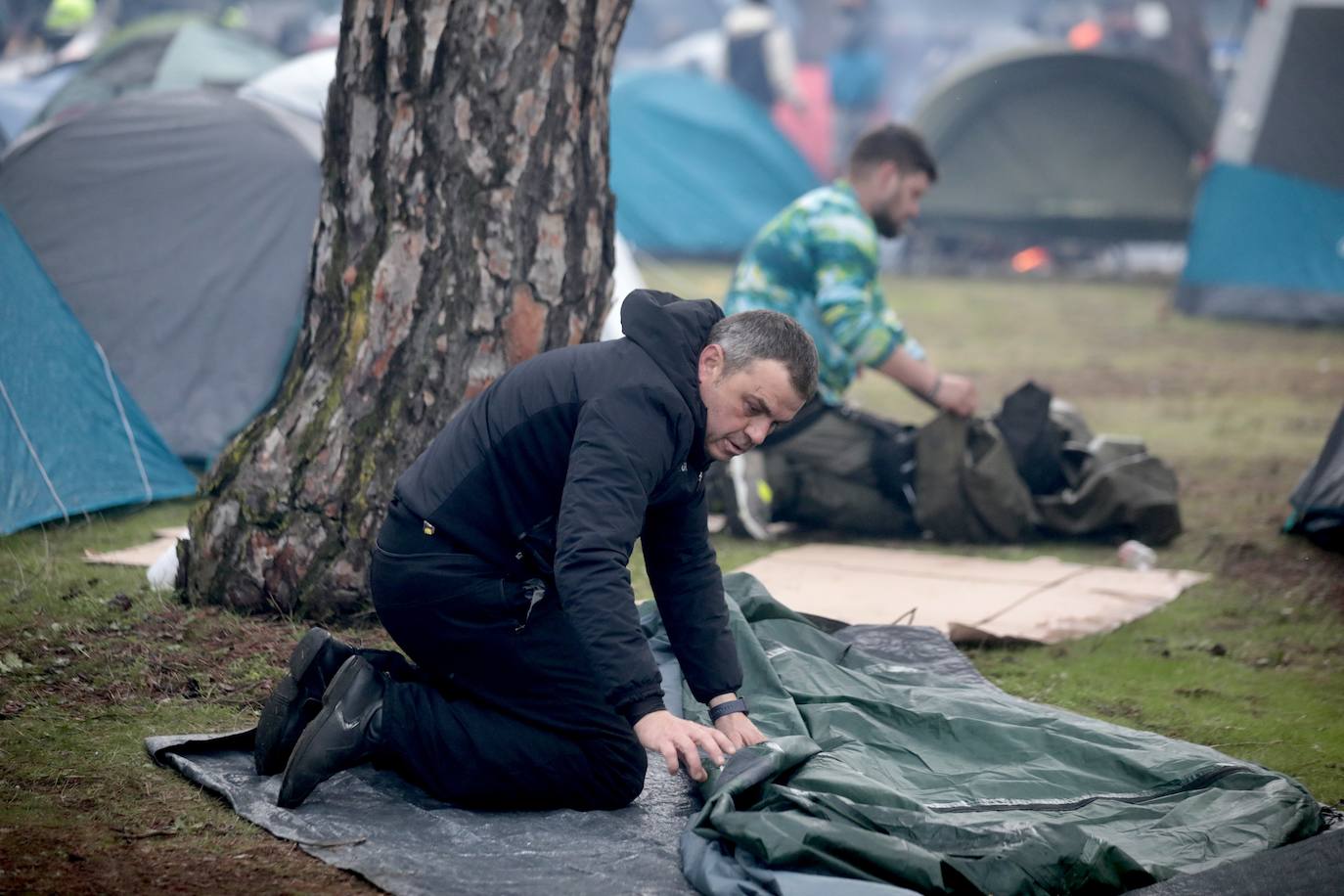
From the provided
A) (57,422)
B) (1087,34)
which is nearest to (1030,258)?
(1087,34)

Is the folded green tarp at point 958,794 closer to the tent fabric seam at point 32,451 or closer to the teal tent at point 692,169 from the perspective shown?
the tent fabric seam at point 32,451

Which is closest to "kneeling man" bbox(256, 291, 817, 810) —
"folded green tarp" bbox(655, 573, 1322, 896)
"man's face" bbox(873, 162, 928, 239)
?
"folded green tarp" bbox(655, 573, 1322, 896)

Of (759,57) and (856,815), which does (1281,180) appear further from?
(856,815)

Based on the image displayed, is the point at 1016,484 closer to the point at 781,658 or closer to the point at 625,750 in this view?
the point at 781,658

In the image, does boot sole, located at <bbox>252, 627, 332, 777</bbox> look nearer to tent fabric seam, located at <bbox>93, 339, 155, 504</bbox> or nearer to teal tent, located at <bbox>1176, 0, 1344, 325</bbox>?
tent fabric seam, located at <bbox>93, 339, 155, 504</bbox>

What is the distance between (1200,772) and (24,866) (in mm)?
2341

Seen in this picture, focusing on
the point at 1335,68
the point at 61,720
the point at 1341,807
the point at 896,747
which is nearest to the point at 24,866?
the point at 61,720

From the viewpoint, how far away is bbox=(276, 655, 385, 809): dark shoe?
292cm

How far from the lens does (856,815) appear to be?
110 inches

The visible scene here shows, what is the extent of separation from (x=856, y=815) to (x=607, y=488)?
78cm

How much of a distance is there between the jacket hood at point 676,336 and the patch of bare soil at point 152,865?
3.57 ft

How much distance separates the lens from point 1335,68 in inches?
428

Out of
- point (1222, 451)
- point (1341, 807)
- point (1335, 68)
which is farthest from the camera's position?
point (1335, 68)

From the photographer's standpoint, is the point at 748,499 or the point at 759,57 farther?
the point at 759,57
